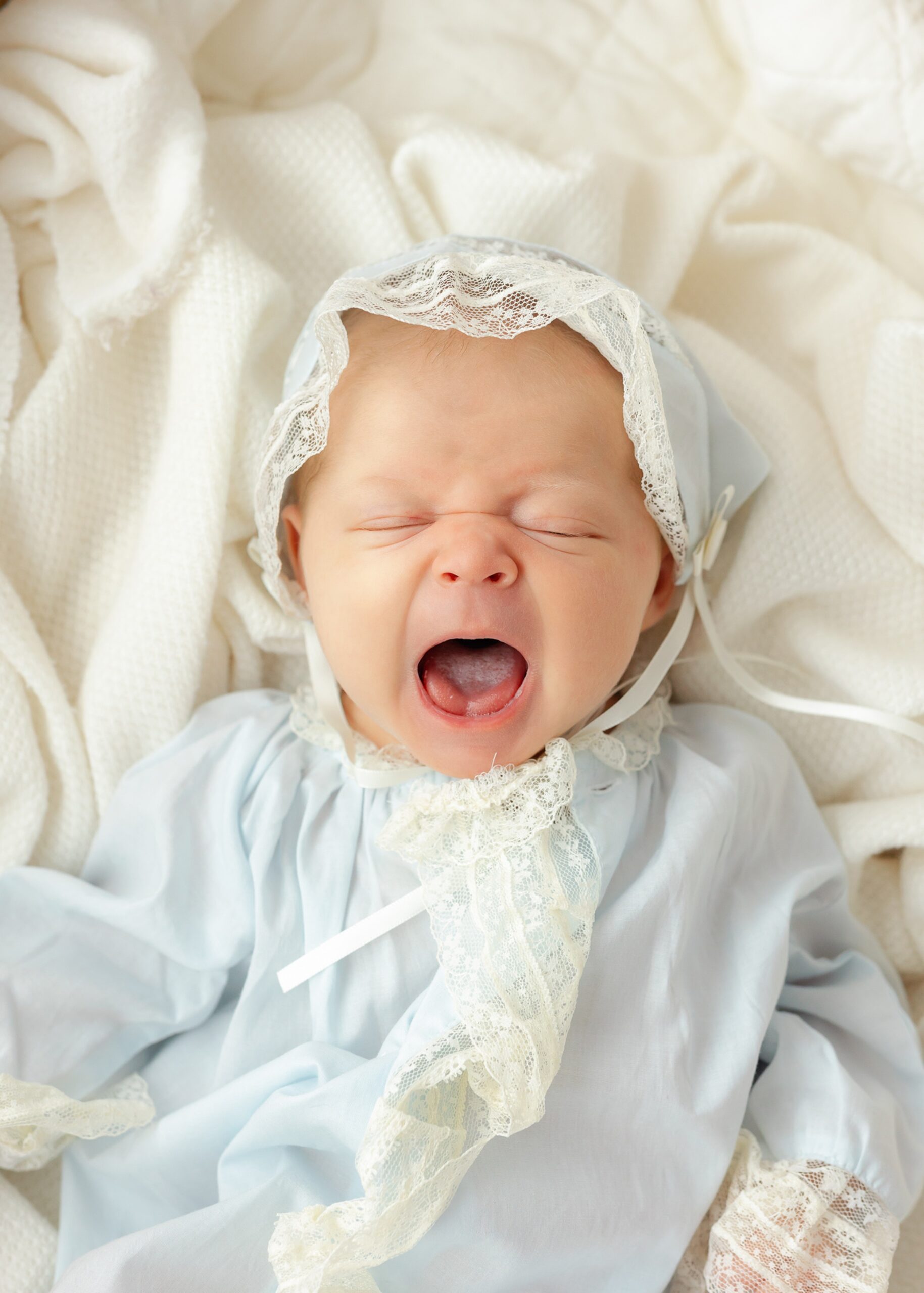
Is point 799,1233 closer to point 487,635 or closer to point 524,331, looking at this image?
point 487,635

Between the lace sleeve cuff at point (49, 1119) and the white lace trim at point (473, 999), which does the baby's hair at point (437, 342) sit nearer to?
the white lace trim at point (473, 999)

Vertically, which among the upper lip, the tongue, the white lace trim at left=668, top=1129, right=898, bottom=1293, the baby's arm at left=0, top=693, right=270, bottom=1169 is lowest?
the white lace trim at left=668, top=1129, right=898, bottom=1293

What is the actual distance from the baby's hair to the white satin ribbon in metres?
0.22

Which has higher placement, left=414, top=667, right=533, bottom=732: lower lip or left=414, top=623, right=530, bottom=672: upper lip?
left=414, top=623, right=530, bottom=672: upper lip

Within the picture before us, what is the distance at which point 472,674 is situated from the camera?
52.7 inches

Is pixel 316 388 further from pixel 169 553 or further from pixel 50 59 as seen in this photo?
pixel 50 59

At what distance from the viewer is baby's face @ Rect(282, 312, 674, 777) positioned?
1.25 m

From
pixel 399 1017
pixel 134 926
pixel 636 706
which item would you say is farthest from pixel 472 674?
pixel 134 926

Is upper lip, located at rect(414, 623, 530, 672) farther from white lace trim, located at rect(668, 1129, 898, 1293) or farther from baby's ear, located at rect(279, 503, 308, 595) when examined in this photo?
white lace trim, located at rect(668, 1129, 898, 1293)

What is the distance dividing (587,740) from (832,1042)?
0.52 metres

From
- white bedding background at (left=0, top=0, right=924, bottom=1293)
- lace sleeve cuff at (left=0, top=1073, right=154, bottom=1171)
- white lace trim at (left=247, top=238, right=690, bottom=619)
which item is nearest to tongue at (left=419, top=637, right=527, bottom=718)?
white lace trim at (left=247, top=238, right=690, bottom=619)

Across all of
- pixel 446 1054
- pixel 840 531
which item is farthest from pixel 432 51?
pixel 446 1054

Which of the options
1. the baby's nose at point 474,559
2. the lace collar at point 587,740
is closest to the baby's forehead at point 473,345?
the baby's nose at point 474,559

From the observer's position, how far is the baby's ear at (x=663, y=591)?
1479 mm
